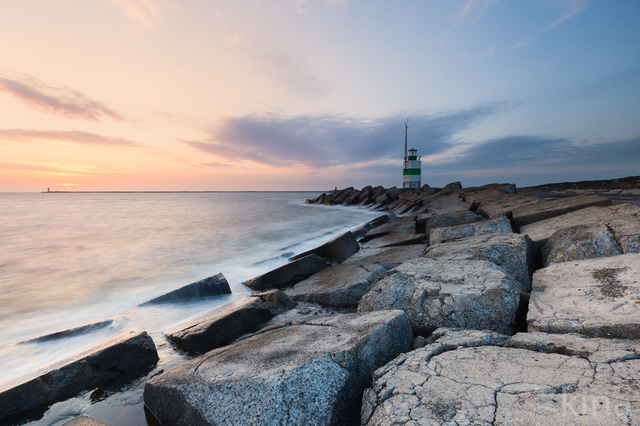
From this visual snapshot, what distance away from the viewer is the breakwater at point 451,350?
3.87 ft

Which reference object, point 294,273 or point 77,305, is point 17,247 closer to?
point 77,305

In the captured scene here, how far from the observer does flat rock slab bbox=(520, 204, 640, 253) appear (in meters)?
3.16

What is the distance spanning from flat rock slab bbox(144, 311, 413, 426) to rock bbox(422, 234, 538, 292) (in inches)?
56.9

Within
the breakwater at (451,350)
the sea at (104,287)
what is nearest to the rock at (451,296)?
the breakwater at (451,350)

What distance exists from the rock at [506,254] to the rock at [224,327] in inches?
77.2

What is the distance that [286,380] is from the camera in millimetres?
1473

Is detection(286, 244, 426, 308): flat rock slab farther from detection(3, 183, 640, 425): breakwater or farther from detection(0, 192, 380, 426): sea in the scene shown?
detection(0, 192, 380, 426): sea

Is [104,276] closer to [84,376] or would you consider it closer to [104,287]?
[104,287]

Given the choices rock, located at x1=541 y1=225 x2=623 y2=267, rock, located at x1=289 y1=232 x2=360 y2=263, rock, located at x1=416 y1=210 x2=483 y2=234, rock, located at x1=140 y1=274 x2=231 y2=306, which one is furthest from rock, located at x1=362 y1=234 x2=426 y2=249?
rock, located at x1=140 y1=274 x2=231 y2=306

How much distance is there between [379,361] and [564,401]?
860 millimetres

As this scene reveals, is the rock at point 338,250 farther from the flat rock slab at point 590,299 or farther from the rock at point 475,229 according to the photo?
the flat rock slab at point 590,299

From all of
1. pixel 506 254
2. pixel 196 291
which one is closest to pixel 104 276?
pixel 196 291

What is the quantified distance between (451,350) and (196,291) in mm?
3945

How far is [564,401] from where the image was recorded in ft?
3.58
